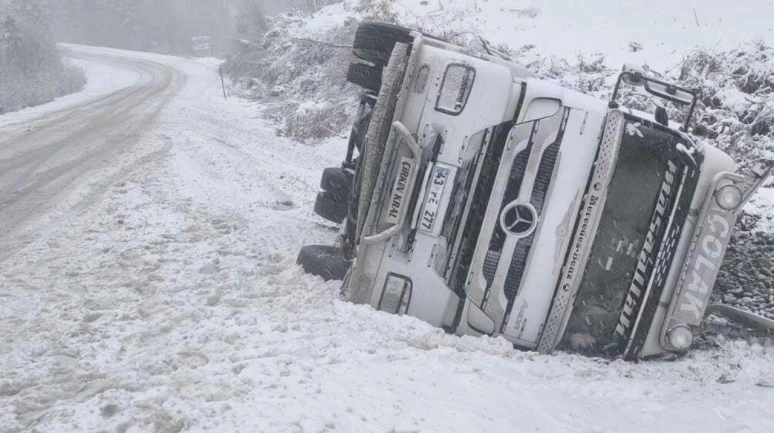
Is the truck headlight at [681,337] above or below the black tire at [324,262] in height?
above

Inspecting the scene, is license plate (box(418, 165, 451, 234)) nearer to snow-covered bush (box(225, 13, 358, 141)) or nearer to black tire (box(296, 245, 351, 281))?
black tire (box(296, 245, 351, 281))

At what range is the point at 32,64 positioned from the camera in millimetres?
29219

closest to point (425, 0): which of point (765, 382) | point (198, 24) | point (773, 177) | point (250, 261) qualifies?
point (773, 177)

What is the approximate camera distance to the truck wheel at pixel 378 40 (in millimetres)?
4324

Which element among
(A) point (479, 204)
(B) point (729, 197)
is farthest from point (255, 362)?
(B) point (729, 197)

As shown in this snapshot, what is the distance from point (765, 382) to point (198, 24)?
7515 cm

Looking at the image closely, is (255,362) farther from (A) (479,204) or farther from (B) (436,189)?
(A) (479,204)

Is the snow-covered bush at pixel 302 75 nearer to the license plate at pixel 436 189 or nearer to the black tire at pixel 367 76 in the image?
the black tire at pixel 367 76

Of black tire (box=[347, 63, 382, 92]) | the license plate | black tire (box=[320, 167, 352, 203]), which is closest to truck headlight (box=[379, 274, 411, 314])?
the license plate

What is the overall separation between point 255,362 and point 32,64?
3239cm

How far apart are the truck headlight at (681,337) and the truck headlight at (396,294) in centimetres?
159

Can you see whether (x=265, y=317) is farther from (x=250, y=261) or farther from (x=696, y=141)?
(x=696, y=141)

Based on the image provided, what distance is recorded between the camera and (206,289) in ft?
13.3

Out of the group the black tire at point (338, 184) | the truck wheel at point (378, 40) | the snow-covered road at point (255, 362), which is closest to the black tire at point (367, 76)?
the truck wheel at point (378, 40)
